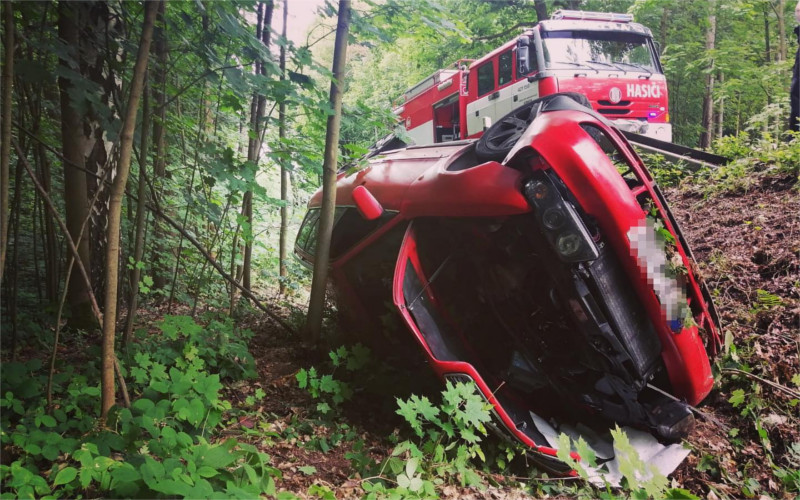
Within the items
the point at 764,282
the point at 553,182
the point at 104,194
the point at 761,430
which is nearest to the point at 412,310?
the point at 553,182

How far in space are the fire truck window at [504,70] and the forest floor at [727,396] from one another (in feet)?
18.1

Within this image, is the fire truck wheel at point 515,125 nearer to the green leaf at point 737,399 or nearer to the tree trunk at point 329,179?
the tree trunk at point 329,179

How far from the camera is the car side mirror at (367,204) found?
325cm

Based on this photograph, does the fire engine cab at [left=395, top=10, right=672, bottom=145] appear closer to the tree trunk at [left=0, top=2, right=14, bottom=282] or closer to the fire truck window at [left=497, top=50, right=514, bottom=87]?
the fire truck window at [left=497, top=50, right=514, bottom=87]

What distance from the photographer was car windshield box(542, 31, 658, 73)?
8031 millimetres

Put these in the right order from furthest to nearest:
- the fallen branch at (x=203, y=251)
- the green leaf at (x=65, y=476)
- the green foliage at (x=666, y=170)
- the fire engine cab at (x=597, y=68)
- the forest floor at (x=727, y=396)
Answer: the fire engine cab at (x=597, y=68) → the green foliage at (x=666, y=170) → the fallen branch at (x=203, y=251) → the forest floor at (x=727, y=396) → the green leaf at (x=65, y=476)

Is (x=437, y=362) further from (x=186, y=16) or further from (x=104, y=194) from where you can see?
(x=104, y=194)

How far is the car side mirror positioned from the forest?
41cm

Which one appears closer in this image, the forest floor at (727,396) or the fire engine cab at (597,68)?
the forest floor at (727,396)

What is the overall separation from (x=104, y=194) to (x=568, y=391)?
153 inches

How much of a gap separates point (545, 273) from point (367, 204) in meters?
1.32

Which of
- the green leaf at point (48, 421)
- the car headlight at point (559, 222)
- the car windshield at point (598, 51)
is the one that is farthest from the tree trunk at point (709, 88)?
the green leaf at point (48, 421)

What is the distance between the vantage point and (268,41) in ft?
14.9

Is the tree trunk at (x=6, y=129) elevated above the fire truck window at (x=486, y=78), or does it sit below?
below
